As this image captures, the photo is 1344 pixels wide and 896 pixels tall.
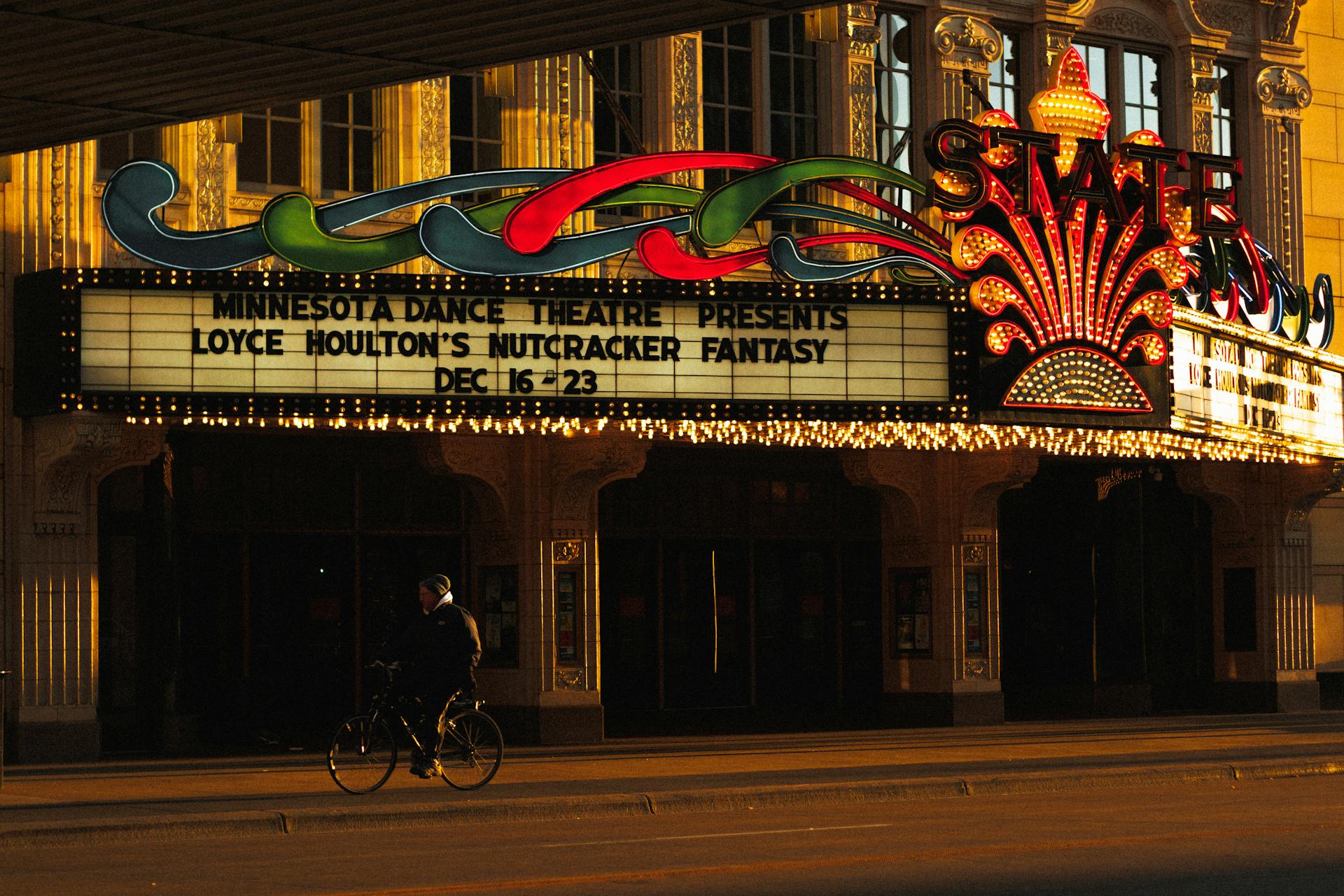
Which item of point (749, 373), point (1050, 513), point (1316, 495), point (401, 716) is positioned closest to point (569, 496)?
point (749, 373)

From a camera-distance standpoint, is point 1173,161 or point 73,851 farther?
point 1173,161

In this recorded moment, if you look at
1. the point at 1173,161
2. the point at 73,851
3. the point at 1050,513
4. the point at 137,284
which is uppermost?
the point at 1173,161

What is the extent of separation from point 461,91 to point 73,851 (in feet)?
38.8

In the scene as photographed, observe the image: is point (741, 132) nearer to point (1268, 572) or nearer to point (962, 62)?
point (962, 62)

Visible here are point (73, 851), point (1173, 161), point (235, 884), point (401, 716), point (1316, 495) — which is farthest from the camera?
point (1316, 495)

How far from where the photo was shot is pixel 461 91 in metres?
23.8

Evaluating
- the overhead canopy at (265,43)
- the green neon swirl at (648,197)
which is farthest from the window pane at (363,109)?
the overhead canopy at (265,43)

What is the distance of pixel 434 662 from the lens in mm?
17422

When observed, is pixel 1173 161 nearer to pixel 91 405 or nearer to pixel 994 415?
pixel 994 415

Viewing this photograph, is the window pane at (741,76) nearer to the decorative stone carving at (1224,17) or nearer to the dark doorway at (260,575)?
the dark doorway at (260,575)

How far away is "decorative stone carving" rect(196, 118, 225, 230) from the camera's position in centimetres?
2186

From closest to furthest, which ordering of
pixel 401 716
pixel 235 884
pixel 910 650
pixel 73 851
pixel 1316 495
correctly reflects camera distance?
pixel 235 884
pixel 73 851
pixel 401 716
pixel 910 650
pixel 1316 495

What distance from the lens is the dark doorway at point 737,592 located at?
1061 inches

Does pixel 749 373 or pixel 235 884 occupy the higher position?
pixel 749 373
